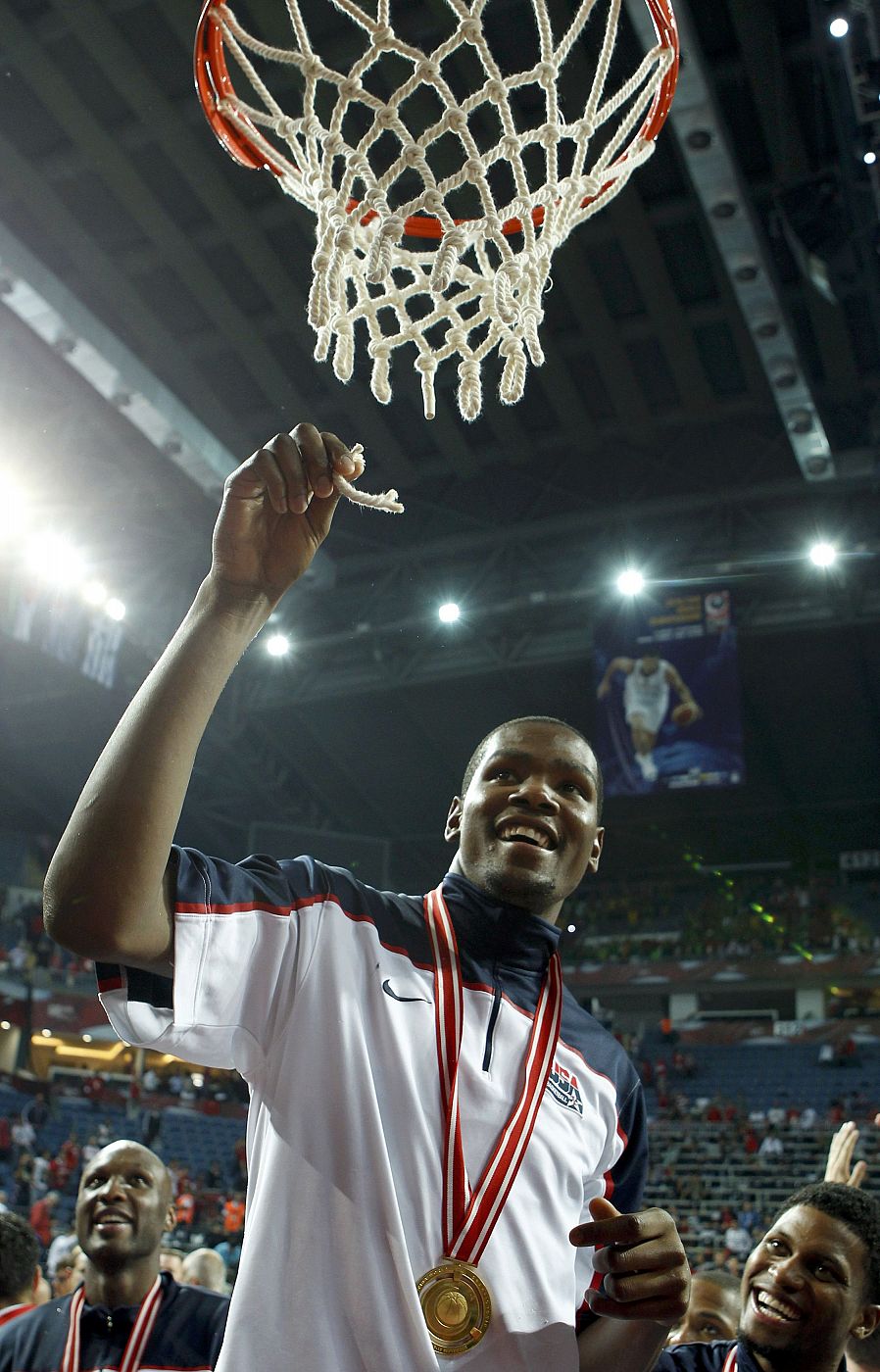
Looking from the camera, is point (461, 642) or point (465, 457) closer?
point (465, 457)

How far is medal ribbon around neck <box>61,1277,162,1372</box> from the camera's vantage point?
2.78 metres

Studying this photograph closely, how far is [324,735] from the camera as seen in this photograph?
17688 millimetres

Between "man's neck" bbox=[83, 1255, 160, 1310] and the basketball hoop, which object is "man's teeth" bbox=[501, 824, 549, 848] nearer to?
the basketball hoop

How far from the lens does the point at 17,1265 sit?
327cm

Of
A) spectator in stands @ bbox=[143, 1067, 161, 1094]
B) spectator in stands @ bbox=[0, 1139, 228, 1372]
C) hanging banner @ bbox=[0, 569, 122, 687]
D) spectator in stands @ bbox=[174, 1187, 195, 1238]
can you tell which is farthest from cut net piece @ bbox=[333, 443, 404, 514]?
spectator in stands @ bbox=[143, 1067, 161, 1094]

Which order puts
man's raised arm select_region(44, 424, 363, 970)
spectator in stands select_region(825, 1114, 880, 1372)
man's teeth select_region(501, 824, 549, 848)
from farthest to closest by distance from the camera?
spectator in stands select_region(825, 1114, 880, 1372), man's teeth select_region(501, 824, 549, 848), man's raised arm select_region(44, 424, 363, 970)

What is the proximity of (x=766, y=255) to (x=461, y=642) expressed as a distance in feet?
21.7

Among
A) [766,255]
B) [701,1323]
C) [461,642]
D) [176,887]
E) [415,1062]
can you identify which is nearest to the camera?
[176,887]

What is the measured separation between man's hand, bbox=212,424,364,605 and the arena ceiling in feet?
21.7

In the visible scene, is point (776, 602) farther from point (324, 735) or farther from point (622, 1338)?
point (622, 1338)

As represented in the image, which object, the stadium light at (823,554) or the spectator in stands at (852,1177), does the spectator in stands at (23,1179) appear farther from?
the spectator in stands at (852,1177)

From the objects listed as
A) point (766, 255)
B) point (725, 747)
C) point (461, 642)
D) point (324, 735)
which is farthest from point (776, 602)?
point (324, 735)

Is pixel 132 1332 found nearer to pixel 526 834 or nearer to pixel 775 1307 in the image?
pixel 775 1307

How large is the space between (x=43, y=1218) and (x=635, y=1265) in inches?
534
